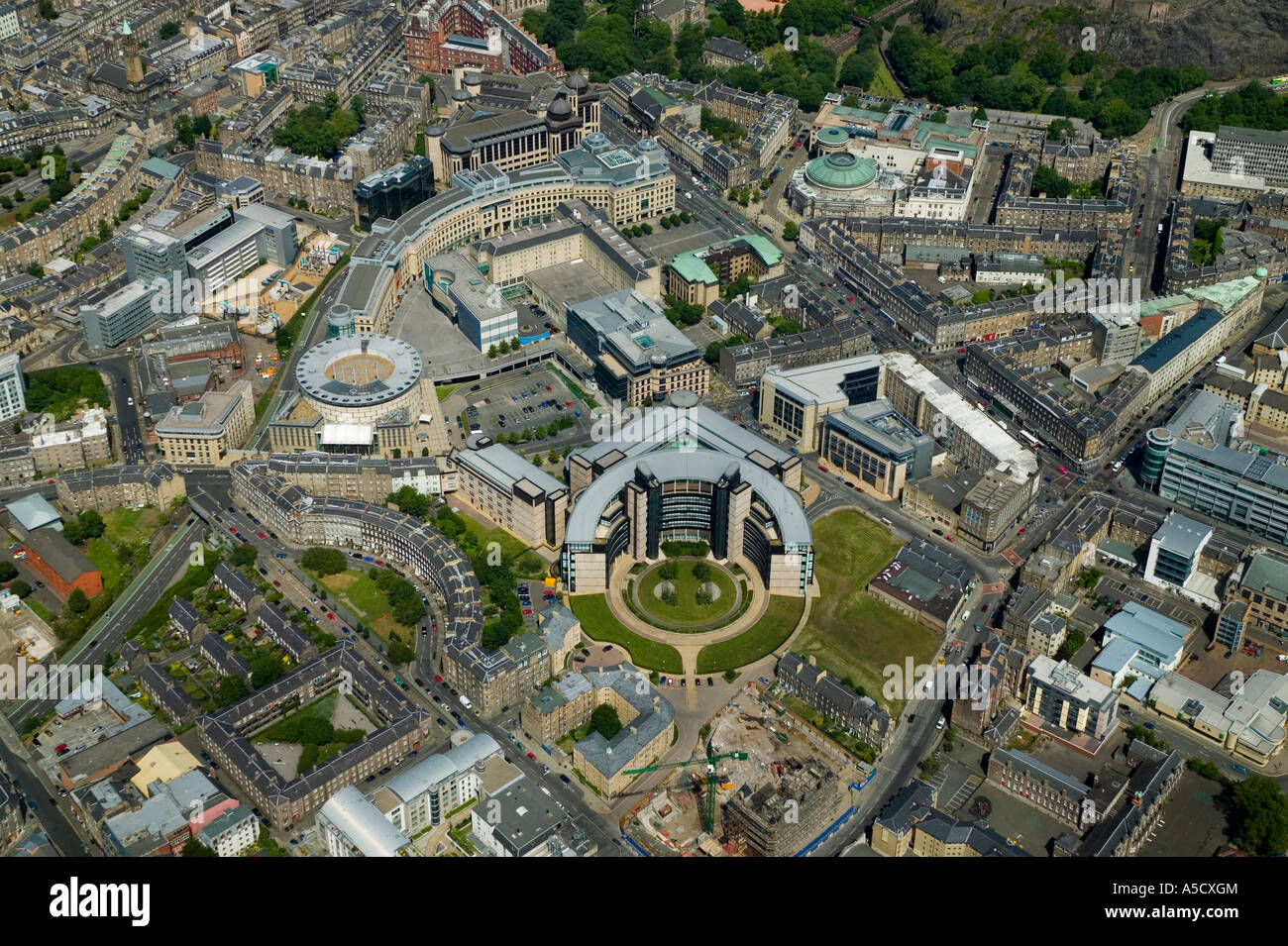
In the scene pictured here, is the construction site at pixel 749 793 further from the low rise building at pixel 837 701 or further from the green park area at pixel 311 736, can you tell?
the green park area at pixel 311 736

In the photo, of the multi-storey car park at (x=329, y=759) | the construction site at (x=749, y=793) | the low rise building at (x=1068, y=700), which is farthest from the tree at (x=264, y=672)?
the low rise building at (x=1068, y=700)

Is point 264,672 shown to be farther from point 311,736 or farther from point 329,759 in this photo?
point 329,759

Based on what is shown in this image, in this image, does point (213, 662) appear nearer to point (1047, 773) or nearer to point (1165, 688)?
point (1047, 773)

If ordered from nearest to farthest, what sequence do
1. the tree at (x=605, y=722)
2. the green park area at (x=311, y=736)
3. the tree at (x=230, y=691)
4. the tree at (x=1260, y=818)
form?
the tree at (x=1260, y=818), the green park area at (x=311, y=736), the tree at (x=605, y=722), the tree at (x=230, y=691)

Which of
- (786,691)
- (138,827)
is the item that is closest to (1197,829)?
(786,691)

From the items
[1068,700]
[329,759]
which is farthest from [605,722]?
[1068,700]

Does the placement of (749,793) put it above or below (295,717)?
above
